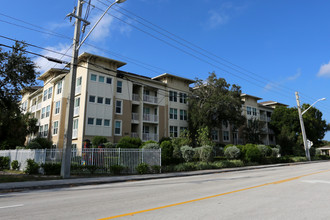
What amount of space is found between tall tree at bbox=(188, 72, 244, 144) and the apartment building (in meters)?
2.45

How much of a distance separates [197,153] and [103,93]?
45.0 ft

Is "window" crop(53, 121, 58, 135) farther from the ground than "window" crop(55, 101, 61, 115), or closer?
closer

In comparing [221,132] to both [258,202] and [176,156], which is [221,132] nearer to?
[176,156]

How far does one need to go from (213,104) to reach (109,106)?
1432 centimetres

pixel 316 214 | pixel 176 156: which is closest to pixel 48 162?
pixel 176 156

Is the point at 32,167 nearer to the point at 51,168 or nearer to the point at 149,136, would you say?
the point at 51,168

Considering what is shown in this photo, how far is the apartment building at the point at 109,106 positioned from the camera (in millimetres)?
28391

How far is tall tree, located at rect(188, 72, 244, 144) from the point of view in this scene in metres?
34.1

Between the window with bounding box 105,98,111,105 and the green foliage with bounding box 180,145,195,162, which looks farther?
the window with bounding box 105,98,111,105

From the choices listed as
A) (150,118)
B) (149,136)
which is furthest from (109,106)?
(149,136)

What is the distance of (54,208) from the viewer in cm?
634

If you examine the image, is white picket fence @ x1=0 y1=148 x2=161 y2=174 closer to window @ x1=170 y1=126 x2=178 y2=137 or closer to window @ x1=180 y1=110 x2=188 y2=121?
window @ x1=170 y1=126 x2=178 y2=137

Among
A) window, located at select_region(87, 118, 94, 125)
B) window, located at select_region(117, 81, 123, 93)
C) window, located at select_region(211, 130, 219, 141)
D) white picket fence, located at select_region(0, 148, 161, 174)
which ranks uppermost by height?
window, located at select_region(117, 81, 123, 93)

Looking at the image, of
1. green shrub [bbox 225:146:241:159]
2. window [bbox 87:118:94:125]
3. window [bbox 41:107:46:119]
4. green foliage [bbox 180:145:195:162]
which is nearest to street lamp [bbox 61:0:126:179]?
green foliage [bbox 180:145:195:162]
